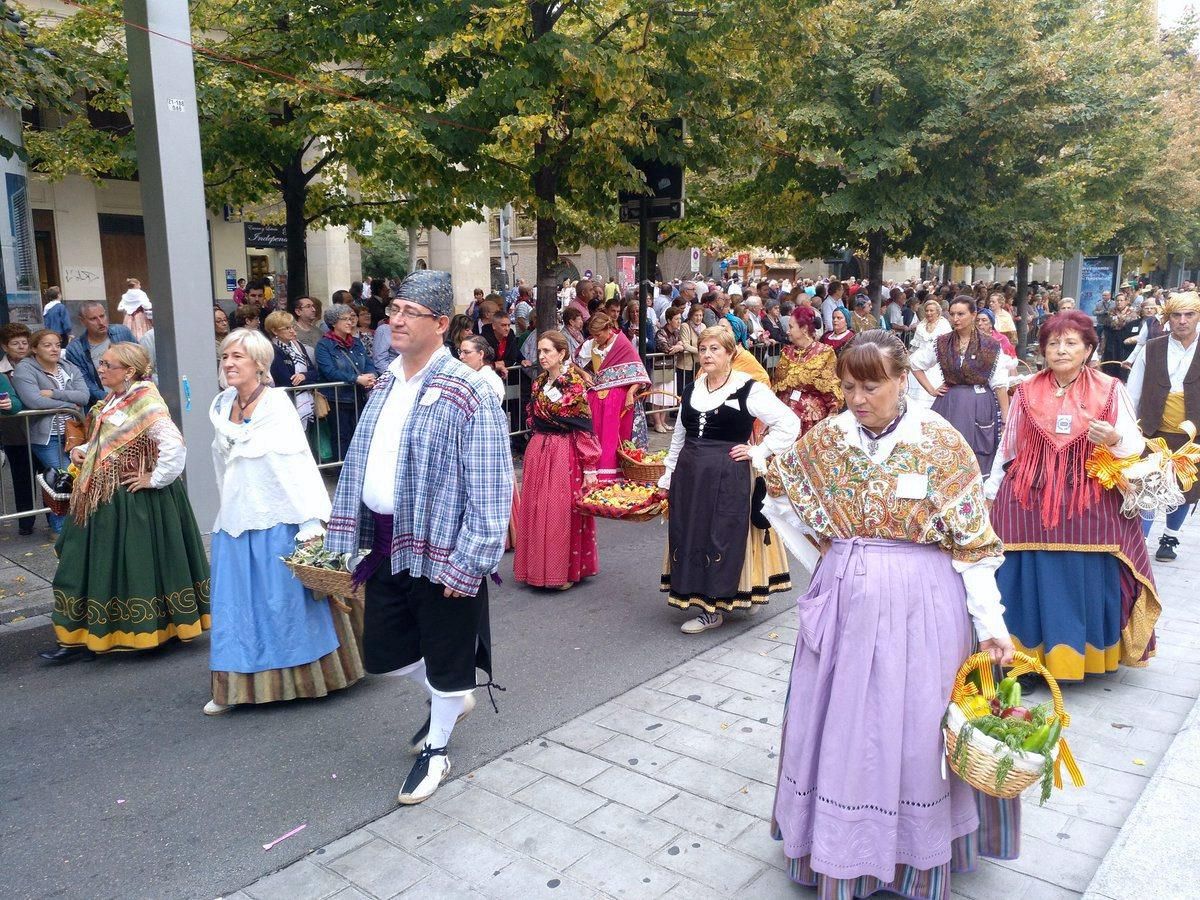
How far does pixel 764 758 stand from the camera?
4.45 m

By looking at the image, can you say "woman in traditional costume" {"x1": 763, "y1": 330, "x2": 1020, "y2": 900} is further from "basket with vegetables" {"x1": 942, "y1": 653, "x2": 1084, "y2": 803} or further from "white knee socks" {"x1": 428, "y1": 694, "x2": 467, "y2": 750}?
"white knee socks" {"x1": 428, "y1": 694, "x2": 467, "y2": 750}

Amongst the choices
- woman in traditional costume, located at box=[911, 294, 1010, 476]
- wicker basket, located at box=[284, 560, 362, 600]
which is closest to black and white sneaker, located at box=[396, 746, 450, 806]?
wicker basket, located at box=[284, 560, 362, 600]

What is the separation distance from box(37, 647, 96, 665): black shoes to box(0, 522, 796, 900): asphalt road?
0.27 ft

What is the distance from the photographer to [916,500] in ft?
10.4

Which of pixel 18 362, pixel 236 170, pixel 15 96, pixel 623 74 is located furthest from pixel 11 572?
pixel 236 170

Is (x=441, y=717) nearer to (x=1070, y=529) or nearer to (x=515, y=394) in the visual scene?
(x=1070, y=529)

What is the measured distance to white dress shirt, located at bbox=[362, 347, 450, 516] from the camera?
399 centimetres

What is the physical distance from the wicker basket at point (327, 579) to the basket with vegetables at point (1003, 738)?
8.31 feet

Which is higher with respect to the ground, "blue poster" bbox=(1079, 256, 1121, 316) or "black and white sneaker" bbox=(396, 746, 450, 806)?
"blue poster" bbox=(1079, 256, 1121, 316)

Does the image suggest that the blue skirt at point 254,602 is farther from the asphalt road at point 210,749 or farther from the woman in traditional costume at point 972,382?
the woman in traditional costume at point 972,382

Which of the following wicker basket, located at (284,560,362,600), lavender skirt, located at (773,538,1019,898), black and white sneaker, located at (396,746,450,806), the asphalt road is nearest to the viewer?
lavender skirt, located at (773,538,1019,898)

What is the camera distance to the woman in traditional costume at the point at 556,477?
23.4 feet

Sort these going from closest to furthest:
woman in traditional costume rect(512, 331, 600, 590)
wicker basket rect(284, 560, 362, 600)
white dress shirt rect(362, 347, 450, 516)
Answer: white dress shirt rect(362, 347, 450, 516), wicker basket rect(284, 560, 362, 600), woman in traditional costume rect(512, 331, 600, 590)

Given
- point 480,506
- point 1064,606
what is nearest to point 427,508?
point 480,506
